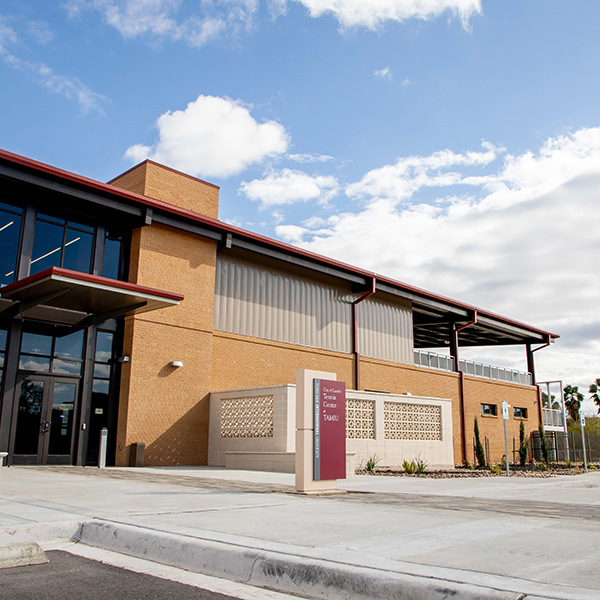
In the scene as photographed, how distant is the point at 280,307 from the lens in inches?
910

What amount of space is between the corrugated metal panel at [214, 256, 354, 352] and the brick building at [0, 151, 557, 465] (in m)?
0.06

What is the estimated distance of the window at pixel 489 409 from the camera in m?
32.0

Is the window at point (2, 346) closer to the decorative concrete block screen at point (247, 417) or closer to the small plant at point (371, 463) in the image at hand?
the decorative concrete block screen at point (247, 417)

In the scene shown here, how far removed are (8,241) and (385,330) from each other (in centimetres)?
1720

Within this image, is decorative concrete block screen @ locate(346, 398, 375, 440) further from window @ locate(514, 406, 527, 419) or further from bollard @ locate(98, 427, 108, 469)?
window @ locate(514, 406, 527, 419)

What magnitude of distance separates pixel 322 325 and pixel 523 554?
20.2m

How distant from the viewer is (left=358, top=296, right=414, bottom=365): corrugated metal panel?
2678cm

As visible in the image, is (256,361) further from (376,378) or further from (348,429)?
(376,378)

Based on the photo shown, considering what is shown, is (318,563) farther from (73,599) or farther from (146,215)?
(146,215)


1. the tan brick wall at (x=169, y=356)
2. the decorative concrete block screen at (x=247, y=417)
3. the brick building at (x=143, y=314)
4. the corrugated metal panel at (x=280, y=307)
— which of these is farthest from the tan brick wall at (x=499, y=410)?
the tan brick wall at (x=169, y=356)

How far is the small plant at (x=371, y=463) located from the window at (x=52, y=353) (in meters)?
9.24

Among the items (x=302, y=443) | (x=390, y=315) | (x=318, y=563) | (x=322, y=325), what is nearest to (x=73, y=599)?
(x=318, y=563)

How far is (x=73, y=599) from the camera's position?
12.4 feet

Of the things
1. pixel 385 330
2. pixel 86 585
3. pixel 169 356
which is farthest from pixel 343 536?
pixel 385 330
